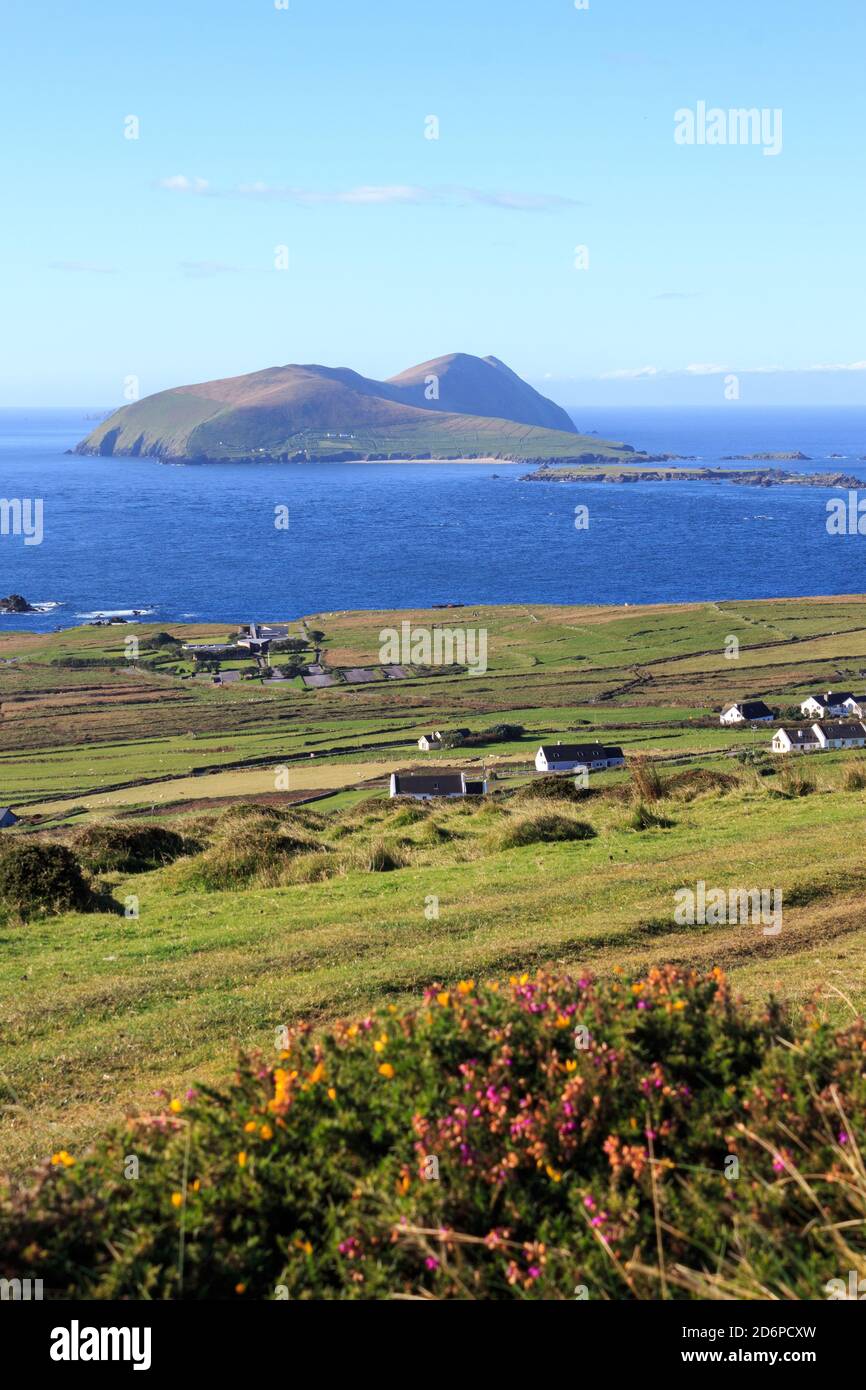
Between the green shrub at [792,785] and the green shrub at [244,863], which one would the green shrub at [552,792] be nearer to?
the green shrub at [792,785]

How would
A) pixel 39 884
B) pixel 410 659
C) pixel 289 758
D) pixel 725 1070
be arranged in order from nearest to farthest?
pixel 725 1070 < pixel 39 884 < pixel 289 758 < pixel 410 659

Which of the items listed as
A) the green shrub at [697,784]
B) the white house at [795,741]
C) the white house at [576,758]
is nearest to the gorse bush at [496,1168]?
the green shrub at [697,784]

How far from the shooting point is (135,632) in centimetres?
12138

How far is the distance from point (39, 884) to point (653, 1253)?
13.0m

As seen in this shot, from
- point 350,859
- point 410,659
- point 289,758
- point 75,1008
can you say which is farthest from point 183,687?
point 75,1008

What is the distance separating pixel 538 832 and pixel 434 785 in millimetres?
31622

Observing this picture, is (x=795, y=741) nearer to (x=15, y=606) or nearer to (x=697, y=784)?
(x=697, y=784)

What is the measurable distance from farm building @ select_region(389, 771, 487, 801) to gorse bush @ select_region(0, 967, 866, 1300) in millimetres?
44224

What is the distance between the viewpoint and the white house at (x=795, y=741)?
58.0 m

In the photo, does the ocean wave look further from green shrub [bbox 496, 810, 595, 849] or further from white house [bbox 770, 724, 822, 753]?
green shrub [bbox 496, 810, 595, 849]

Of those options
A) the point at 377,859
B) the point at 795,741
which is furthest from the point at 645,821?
the point at 795,741

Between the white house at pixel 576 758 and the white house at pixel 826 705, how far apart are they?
65.8 feet
